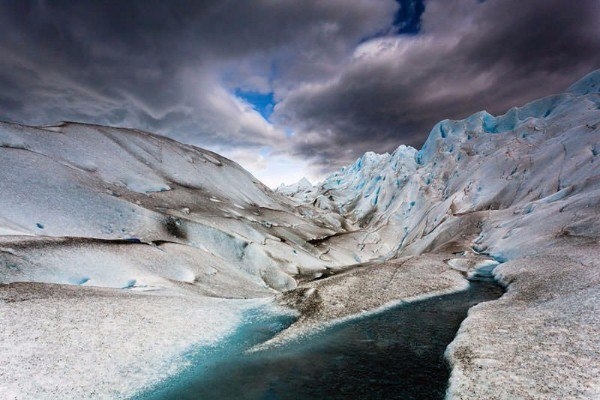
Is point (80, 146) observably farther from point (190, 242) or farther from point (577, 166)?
point (577, 166)

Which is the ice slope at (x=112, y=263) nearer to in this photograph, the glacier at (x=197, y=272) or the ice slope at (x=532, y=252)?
the glacier at (x=197, y=272)

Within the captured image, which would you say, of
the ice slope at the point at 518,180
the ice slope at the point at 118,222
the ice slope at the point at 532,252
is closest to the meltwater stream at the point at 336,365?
the ice slope at the point at 532,252

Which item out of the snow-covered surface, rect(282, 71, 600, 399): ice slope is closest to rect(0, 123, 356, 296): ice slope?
the snow-covered surface

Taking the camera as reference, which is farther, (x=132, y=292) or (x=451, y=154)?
(x=451, y=154)

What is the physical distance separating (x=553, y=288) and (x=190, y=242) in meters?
49.2

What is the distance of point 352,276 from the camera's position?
43.7 meters

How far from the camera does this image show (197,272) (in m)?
44.3

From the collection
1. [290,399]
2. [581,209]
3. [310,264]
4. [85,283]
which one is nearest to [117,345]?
[290,399]

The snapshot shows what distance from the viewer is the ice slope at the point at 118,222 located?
34.7 m

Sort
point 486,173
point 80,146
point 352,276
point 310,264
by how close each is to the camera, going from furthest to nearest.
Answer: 1. point 486,173
2. point 310,264
3. point 80,146
4. point 352,276

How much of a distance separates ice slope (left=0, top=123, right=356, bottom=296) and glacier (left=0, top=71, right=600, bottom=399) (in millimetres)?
237

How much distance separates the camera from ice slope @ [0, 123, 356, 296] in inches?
1364

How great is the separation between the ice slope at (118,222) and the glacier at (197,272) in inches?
9.3

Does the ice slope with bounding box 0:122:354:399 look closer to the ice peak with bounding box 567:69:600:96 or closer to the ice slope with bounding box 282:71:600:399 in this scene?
the ice slope with bounding box 282:71:600:399
